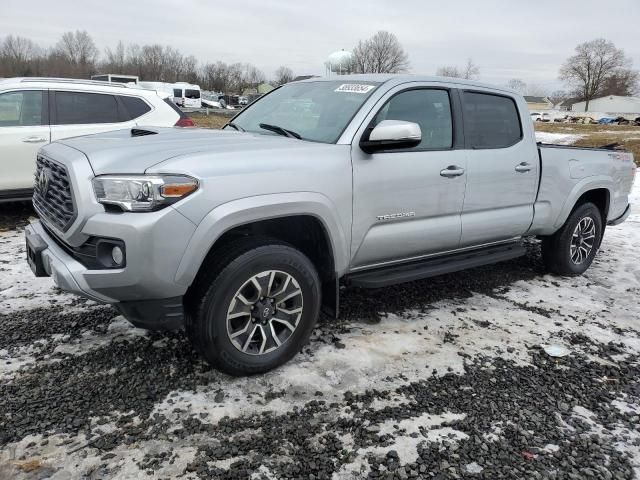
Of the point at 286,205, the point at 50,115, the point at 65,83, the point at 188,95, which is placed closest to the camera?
the point at 286,205

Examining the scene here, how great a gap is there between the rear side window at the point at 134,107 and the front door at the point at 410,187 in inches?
178

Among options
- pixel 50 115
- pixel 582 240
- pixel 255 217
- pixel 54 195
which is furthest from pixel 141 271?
pixel 50 115

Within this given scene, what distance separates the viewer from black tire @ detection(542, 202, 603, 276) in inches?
204

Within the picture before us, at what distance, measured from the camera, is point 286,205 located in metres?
2.95

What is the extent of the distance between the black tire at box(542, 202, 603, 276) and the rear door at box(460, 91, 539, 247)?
77 cm

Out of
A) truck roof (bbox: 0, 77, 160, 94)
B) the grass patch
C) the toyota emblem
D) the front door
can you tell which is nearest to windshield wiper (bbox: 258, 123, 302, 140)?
the front door

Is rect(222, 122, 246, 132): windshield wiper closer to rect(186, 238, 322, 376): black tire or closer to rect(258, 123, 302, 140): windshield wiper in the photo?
rect(258, 123, 302, 140): windshield wiper

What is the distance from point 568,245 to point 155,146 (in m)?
4.22

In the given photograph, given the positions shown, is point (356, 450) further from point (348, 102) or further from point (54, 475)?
point (348, 102)

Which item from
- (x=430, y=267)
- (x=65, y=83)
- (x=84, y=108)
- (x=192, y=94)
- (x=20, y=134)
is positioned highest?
(x=192, y=94)

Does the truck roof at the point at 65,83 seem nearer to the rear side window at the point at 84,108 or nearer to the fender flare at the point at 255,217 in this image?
the rear side window at the point at 84,108

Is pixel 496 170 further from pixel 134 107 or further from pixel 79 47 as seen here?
pixel 79 47

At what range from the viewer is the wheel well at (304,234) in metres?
3.15

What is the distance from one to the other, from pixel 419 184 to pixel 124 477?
2546mm
